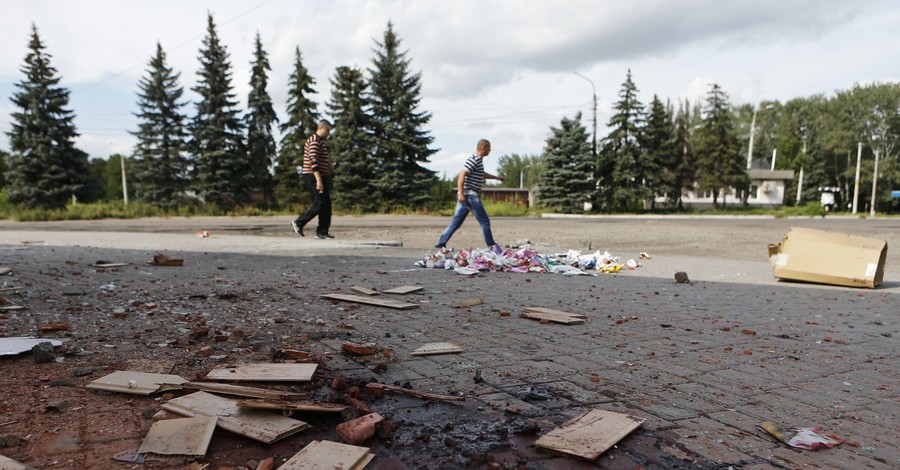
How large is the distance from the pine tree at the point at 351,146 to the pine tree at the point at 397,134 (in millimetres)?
669

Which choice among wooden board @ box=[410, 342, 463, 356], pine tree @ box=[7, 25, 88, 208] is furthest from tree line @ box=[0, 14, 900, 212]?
wooden board @ box=[410, 342, 463, 356]

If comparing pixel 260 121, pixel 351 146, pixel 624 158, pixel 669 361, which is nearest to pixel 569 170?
pixel 624 158

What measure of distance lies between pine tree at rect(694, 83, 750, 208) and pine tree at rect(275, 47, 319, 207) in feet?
108

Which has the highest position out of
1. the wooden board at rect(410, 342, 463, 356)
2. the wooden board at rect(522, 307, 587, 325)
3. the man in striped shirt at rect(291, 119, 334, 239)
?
the man in striped shirt at rect(291, 119, 334, 239)

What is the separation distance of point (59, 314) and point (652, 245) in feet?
36.5

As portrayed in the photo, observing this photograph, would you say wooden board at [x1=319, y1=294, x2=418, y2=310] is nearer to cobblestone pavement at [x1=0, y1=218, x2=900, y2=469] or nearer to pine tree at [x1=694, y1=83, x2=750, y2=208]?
cobblestone pavement at [x1=0, y1=218, x2=900, y2=469]

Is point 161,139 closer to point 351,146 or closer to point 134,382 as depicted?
point 351,146

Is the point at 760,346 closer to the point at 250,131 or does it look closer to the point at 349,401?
the point at 349,401

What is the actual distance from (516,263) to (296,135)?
31.6 metres

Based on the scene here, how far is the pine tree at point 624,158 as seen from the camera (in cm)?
3925

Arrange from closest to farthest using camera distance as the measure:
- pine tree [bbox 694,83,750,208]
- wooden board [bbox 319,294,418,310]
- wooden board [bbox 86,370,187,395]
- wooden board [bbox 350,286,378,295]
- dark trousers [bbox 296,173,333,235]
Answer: wooden board [bbox 86,370,187,395] < wooden board [bbox 319,294,418,310] < wooden board [bbox 350,286,378,295] < dark trousers [bbox 296,173,333,235] < pine tree [bbox 694,83,750,208]

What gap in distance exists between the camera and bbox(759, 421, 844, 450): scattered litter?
6.56ft

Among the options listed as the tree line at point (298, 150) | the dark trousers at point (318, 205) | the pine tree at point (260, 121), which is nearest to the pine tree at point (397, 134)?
the tree line at point (298, 150)

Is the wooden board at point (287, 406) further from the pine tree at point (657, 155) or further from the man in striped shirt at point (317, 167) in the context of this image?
the pine tree at point (657, 155)
